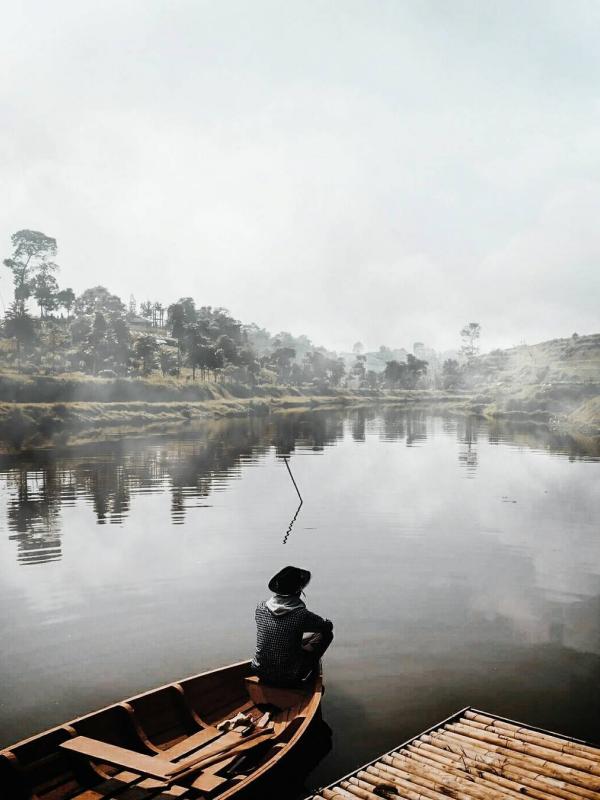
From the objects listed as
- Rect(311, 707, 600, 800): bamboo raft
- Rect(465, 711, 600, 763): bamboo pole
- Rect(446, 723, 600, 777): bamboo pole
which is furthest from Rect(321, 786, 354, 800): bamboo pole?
Rect(465, 711, 600, 763): bamboo pole

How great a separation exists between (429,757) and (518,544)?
20.1 m

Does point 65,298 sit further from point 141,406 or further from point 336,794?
point 336,794

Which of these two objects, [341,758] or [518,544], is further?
[518,544]

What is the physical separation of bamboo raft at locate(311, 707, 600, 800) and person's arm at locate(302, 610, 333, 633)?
8.32ft

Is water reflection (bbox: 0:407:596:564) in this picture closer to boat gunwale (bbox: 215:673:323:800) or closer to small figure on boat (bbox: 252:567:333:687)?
small figure on boat (bbox: 252:567:333:687)

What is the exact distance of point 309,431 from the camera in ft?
324

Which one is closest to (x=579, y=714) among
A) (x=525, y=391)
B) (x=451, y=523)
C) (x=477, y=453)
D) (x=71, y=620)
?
(x=71, y=620)

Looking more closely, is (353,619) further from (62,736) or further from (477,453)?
(477,453)

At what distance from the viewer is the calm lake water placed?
48.5 ft

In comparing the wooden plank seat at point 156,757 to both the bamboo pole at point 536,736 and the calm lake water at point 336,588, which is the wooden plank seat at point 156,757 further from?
the bamboo pole at point 536,736

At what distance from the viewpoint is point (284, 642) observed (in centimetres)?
1259

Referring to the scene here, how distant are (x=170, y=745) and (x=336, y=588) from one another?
11.8 meters

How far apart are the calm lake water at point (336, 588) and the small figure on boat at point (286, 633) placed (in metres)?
1.63

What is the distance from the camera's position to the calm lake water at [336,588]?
14.8 metres
